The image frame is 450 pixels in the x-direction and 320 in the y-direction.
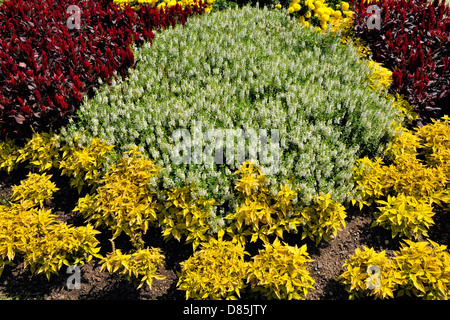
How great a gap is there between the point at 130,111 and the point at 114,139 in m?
0.48

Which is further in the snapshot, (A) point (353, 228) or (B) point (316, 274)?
(A) point (353, 228)

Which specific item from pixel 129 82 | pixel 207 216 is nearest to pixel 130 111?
pixel 129 82

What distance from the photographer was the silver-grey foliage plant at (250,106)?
395 centimetres

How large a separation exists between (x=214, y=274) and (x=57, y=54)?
4.58 metres

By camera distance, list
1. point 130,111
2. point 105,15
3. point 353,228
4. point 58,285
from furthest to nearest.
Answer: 1. point 105,15
2. point 130,111
3. point 353,228
4. point 58,285

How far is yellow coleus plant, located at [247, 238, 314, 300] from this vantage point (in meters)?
3.14

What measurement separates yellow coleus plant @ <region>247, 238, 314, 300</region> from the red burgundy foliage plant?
3.30m

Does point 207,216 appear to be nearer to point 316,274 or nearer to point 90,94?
point 316,274

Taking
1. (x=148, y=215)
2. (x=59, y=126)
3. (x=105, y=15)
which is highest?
(x=105, y=15)

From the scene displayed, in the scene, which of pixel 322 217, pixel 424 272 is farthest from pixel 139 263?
pixel 424 272


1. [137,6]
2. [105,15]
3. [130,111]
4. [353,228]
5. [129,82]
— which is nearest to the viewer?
[353,228]

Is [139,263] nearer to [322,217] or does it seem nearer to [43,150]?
[322,217]

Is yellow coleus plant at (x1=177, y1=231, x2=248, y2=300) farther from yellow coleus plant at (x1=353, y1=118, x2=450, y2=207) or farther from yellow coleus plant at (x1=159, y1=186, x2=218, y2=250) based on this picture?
yellow coleus plant at (x1=353, y1=118, x2=450, y2=207)

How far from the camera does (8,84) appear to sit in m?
4.81
